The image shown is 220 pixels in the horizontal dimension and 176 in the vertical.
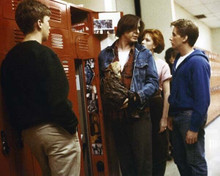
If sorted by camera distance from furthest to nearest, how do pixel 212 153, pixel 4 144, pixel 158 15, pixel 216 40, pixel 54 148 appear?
pixel 216 40, pixel 158 15, pixel 212 153, pixel 4 144, pixel 54 148

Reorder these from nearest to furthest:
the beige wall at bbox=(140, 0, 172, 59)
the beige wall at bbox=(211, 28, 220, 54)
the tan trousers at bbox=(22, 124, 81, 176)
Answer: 1. the tan trousers at bbox=(22, 124, 81, 176)
2. the beige wall at bbox=(140, 0, 172, 59)
3. the beige wall at bbox=(211, 28, 220, 54)

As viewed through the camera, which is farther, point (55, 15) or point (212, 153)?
point (212, 153)

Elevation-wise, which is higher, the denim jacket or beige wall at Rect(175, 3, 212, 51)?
beige wall at Rect(175, 3, 212, 51)

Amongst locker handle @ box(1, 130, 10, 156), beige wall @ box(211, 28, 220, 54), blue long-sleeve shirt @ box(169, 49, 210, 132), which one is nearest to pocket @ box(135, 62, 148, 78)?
blue long-sleeve shirt @ box(169, 49, 210, 132)

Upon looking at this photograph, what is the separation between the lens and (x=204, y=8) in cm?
753

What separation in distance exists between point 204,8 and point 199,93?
658 cm

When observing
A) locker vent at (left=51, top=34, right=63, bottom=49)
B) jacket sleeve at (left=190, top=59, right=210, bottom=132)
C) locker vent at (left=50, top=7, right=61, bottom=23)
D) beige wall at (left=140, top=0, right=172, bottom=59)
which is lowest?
jacket sleeve at (left=190, top=59, right=210, bottom=132)

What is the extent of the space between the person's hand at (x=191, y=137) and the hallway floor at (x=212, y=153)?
119 centimetres

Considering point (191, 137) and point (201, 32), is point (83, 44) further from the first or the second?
point (201, 32)

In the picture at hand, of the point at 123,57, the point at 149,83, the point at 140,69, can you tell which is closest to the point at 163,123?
the point at 149,83

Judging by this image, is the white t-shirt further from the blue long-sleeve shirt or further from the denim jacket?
the blue long-sleeve shirt

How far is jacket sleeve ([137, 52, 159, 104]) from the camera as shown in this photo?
6.51 ft

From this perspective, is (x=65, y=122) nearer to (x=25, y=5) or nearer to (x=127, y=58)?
(x=25, y=5)

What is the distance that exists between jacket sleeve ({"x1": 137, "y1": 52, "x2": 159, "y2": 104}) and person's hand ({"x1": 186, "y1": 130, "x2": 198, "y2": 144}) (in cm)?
41
